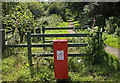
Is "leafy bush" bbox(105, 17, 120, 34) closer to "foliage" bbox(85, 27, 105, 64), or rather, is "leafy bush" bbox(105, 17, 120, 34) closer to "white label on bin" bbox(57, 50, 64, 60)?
"foliage" bbox(85, 27, 105, 64)

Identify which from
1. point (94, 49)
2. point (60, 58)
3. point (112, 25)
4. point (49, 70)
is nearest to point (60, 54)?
point (60, 58)

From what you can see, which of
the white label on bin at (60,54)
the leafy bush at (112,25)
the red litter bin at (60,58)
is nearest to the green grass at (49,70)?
the red litter bin at (60,58)

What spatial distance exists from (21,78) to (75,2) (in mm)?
17383

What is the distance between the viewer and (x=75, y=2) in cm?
2055

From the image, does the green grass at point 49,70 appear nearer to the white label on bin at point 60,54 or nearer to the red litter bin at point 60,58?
the red litter bin at point 60,58

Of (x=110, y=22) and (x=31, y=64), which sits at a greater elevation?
(x=110, y=22)

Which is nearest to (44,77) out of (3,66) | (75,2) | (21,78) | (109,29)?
(21,78)

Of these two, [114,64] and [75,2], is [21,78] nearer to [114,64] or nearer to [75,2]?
[114,64]

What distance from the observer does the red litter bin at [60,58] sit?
425cm

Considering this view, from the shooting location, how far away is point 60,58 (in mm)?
4328

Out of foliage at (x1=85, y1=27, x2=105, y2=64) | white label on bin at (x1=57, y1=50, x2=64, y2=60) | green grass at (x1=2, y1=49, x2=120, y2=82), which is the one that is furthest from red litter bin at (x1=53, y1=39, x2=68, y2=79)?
foliage at (x1=85, y1=27, x2=105, y2=64)

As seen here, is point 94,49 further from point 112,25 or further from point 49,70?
point 112,25

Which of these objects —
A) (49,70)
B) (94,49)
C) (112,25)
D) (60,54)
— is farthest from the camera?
(112,25)

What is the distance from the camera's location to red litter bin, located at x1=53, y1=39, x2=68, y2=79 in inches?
167
